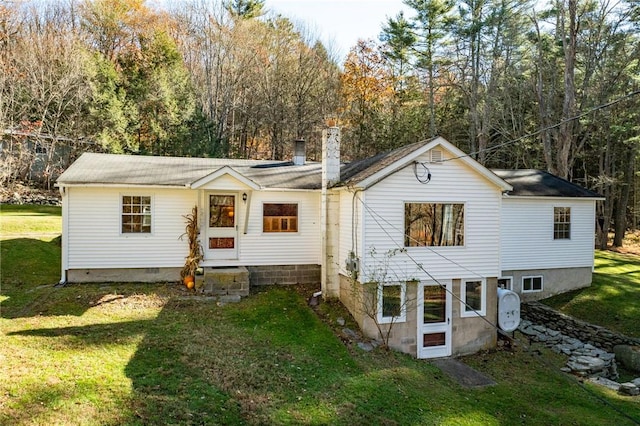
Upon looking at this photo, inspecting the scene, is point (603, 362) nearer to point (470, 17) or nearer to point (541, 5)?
point (541, 5)

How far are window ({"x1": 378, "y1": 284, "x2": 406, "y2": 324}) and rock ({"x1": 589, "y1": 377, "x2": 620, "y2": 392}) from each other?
4968mm

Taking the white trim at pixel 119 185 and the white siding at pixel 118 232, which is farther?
the white siding at pixel 118 232

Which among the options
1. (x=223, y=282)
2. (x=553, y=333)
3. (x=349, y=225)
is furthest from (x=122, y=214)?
(x=553, y=333)

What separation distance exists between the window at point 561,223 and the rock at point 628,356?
4.41 metres

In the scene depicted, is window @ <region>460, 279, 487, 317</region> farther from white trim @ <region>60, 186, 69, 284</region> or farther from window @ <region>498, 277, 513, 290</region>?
white trim @ <region>60, 186, 69, 284</region>

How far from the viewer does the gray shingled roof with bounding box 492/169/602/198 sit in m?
14.4

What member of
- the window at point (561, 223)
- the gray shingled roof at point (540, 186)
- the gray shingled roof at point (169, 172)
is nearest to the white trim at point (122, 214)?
the gray shingled roof at point (169, 172)

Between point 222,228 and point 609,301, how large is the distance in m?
13.7

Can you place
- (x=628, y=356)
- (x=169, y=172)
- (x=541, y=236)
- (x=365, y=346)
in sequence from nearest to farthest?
1. (x=365, y=346)
2. (x=628, y=356)
3. (x=169, y=172)
4. (x=541, y=236)

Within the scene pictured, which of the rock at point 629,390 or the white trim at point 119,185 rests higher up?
the white trim at point 119,185

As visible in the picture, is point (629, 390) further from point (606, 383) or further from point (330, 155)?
point (330, 155)

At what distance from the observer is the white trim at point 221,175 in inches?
456

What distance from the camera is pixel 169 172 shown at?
1329 cm

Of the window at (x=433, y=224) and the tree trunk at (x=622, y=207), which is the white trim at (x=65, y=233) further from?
the tree trunk at (x=622, y=207)
